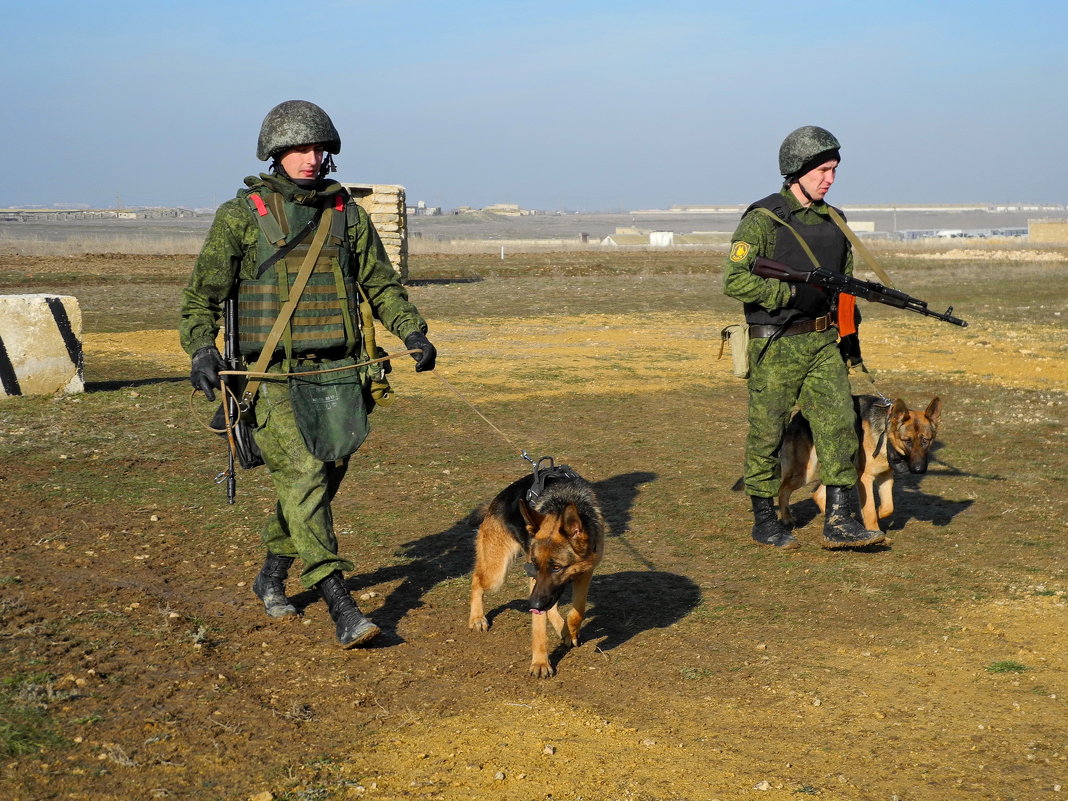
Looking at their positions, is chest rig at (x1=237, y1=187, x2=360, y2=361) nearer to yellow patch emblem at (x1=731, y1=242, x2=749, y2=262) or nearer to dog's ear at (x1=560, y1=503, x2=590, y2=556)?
dog's ear at (x1=560, y1=503, x2=590, y2=556)

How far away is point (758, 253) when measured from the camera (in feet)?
23.1

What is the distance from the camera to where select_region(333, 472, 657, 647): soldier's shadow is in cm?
605

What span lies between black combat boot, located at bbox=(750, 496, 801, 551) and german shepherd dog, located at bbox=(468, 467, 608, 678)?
2087mm

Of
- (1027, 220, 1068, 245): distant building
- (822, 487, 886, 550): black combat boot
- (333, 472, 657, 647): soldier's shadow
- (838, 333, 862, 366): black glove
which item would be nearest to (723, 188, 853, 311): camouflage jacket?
(838, 333, 862, 366): black glove

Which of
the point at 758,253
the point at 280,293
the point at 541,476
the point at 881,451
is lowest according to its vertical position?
the point at 881,451

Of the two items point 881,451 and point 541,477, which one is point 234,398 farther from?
point 881,451

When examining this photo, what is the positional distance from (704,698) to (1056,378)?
1262 centimetres

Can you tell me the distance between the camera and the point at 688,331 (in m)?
21.5

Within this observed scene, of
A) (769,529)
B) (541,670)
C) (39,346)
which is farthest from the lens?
(39,346)

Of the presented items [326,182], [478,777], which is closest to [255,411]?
[326,182]

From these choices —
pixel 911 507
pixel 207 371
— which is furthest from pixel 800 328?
pixel 207 371

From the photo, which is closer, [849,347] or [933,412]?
[849,347]

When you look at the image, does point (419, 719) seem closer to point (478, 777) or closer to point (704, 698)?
point (478, 777)

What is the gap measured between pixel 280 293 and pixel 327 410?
2.05 feet
